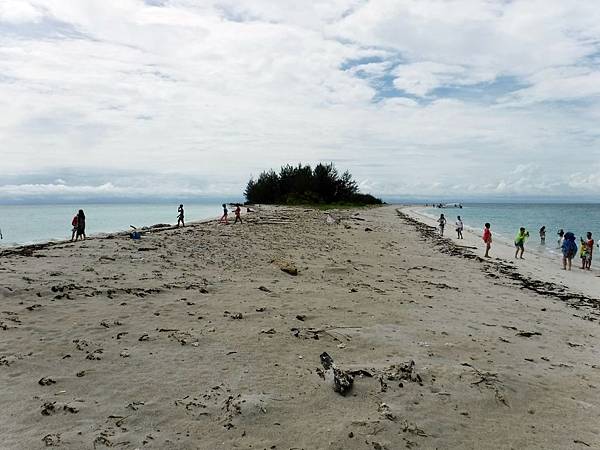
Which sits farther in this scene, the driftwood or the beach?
the driftwood

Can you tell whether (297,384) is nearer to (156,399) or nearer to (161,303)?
(156,399)

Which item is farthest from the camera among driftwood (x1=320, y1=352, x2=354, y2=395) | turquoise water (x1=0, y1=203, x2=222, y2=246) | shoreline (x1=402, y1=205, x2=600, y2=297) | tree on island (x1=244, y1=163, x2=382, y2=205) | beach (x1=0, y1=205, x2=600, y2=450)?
tree on island (x1=244, y1=163, x2=382, y2=205)

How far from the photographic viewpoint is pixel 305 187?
91.6 metres

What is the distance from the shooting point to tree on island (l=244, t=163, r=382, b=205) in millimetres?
90688

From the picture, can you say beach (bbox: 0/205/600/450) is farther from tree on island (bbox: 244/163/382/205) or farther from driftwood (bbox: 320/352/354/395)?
tree on island (bbox: 244/163/382/205)

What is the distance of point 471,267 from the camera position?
17547 mm

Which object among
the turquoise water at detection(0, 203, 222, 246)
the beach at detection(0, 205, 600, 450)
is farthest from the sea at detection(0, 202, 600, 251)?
the beach at detection(0, 205, 600, 450)

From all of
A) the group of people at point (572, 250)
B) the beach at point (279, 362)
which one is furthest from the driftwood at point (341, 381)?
the group of people at point (572, 250)

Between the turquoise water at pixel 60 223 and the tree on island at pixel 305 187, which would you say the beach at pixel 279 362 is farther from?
the tree on island at pixel 305 187

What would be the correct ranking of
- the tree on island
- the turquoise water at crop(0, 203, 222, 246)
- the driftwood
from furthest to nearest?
the tree on island < the turquoise water at crop(0, 203, 222, 246) < the driftwood

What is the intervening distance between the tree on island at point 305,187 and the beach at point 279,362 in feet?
255

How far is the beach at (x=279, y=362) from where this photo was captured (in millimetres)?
4480

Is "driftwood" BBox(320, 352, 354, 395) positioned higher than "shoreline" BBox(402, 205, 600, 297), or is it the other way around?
"driftwood" BBox(320, 352, 354, 395)

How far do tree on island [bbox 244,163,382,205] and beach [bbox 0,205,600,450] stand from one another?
77.7 meters
